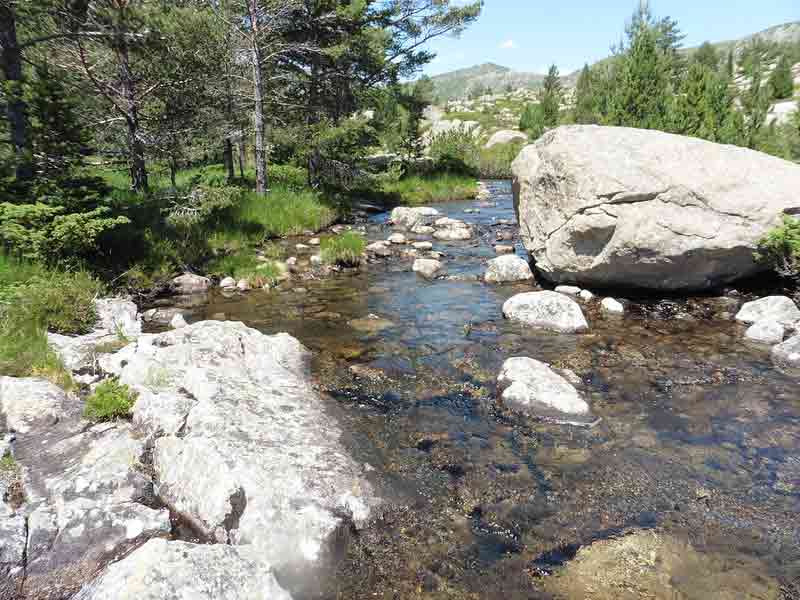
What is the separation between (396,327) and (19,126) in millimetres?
7999

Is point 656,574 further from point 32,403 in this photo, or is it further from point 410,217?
point 410,217

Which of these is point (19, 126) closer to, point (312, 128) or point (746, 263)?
point (312, 128)

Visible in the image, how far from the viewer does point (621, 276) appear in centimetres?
1029

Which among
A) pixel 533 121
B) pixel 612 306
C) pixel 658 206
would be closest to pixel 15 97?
pixel 612 306

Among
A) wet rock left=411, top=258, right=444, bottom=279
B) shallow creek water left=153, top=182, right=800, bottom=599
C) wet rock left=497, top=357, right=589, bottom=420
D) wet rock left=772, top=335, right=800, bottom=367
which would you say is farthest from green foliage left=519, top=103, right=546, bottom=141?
wet rock left=497, top=357, right=589, bottom=420

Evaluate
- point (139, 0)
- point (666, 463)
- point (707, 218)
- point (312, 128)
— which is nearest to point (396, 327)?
point (666, 463)

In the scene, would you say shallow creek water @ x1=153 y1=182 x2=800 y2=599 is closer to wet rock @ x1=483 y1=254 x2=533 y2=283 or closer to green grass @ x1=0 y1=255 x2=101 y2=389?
wet rock @ x1=483 y1=254 x2=533 y2=283

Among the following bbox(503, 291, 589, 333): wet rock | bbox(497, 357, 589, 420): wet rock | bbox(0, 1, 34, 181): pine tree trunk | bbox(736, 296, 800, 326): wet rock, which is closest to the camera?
bbox(497, 357, 589, 420): wet rock

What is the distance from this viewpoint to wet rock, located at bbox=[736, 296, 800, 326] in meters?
8.52

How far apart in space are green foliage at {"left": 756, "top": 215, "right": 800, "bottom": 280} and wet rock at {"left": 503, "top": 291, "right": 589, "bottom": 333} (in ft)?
13.3

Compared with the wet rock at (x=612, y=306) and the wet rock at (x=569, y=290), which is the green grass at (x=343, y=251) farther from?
the wet rock at (x=612, y=306)

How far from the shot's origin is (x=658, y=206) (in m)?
9.56

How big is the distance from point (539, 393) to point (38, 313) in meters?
7.51

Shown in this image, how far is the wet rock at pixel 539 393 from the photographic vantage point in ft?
20.0
